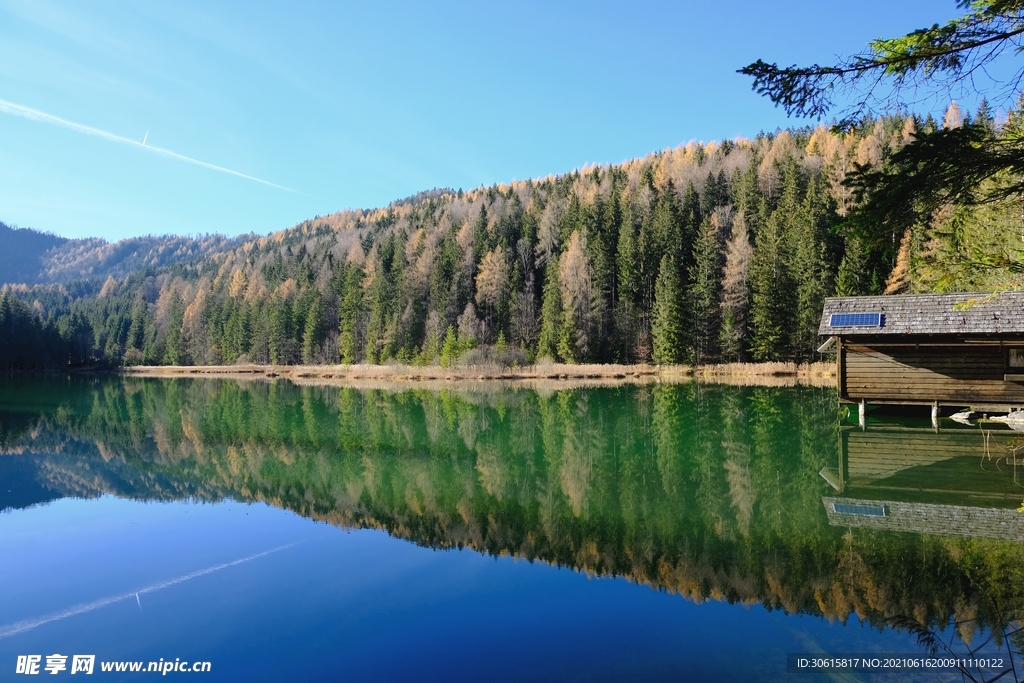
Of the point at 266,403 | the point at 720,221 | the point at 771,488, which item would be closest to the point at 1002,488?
the point at 771,488

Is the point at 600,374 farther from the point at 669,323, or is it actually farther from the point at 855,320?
the point at 855,320

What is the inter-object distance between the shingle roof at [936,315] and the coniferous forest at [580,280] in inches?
186

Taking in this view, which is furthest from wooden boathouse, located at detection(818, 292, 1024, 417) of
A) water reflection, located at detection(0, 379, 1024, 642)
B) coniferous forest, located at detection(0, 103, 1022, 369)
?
coniferous forest, located at detection(0, 103, 1022, 369)

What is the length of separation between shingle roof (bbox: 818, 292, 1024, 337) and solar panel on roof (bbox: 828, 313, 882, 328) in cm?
11

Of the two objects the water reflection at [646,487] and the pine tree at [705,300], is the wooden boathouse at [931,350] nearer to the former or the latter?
the water reflection at [646,487]

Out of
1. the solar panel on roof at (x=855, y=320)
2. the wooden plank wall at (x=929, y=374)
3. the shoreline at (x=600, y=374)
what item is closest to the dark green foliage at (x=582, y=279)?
the shoreline at (x=600, y=374)

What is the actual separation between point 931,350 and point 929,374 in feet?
2.49

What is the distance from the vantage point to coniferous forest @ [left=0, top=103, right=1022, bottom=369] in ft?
165

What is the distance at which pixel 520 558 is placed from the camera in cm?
831

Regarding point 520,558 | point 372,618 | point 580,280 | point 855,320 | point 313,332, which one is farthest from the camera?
point 313,332

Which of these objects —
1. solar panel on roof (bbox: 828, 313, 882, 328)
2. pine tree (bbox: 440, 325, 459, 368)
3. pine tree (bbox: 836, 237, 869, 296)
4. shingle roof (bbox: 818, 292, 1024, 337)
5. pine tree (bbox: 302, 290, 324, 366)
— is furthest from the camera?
pine tree (bbox: 302, 290, 324, 366)

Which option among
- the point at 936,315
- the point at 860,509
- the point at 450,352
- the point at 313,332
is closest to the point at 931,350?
the point at 936,315

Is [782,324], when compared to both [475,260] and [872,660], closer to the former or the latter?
[475,260]

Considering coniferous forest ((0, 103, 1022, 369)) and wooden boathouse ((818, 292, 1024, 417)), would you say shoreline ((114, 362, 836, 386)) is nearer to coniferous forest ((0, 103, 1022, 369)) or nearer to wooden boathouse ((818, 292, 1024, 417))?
coniferous forest ((0, 103, 1022, 369))
